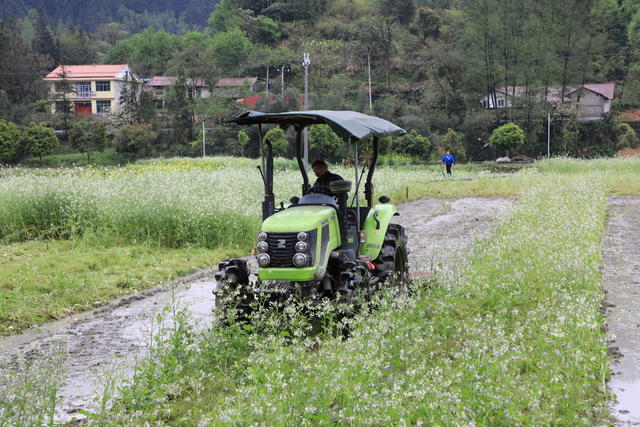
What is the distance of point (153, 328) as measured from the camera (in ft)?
25.2

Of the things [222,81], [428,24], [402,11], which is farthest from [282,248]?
[402,11]

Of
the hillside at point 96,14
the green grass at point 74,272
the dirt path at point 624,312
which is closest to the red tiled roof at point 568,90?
the dirt path at point 624,312

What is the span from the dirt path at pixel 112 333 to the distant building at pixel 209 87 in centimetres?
5648

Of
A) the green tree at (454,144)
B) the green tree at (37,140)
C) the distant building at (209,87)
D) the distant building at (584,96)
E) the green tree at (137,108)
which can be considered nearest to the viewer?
the green tree at (37,140)

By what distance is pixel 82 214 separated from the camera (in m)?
14.0

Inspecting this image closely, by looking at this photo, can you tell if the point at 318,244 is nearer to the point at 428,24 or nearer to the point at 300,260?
the point at 300,260

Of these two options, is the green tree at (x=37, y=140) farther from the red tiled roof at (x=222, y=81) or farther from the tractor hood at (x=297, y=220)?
the tractor hood at (x=297, y=220)

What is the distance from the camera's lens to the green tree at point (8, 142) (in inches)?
1996

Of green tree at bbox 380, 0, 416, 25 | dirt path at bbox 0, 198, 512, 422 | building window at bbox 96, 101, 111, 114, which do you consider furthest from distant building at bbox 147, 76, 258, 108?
dirt path at bbox 0, 198, 512, 422

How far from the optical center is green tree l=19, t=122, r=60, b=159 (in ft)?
171

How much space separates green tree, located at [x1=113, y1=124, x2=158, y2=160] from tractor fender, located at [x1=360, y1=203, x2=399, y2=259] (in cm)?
4872

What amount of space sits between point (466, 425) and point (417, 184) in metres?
24.7

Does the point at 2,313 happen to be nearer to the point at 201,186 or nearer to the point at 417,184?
the point at 201,186

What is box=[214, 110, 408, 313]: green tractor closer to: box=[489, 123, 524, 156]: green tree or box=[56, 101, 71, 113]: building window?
box=[489, 123, 524, 156]: green tree
